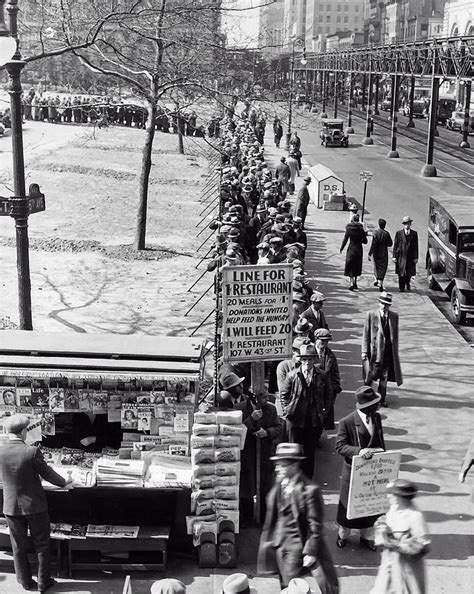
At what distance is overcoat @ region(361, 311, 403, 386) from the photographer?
12.3 metres

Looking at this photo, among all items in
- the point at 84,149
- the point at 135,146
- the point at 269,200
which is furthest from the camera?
the point at 135,146

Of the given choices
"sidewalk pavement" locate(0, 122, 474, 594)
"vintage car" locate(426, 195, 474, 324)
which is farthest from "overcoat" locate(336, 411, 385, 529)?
"vintage car" locate(426, 195, 474, 324)

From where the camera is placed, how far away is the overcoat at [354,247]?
1939 cm

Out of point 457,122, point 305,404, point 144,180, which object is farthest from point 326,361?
point 457,122

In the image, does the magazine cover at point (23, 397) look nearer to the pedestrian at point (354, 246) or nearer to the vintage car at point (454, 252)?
the vintage car at point (454, 252)

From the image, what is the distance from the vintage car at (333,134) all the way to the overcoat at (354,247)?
3851 centimetres

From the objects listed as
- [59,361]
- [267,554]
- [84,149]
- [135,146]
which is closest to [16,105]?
[59,361]

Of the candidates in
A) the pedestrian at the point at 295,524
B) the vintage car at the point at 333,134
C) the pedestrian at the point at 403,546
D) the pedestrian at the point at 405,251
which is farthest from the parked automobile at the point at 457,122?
the pedestrian at the point at 403,546

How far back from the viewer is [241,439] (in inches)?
341

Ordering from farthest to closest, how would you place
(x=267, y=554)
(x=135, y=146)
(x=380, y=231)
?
(x=135, y=146) → (x=380, y=231) → (x=267, y=554)

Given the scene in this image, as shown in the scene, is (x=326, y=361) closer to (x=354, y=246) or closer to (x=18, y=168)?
(x=18, y=168)

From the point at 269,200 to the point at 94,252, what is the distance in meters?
4.61

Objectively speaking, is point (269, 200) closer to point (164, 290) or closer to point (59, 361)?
point (164, 290)

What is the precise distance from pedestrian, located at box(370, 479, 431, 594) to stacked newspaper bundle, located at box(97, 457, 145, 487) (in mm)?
2617
